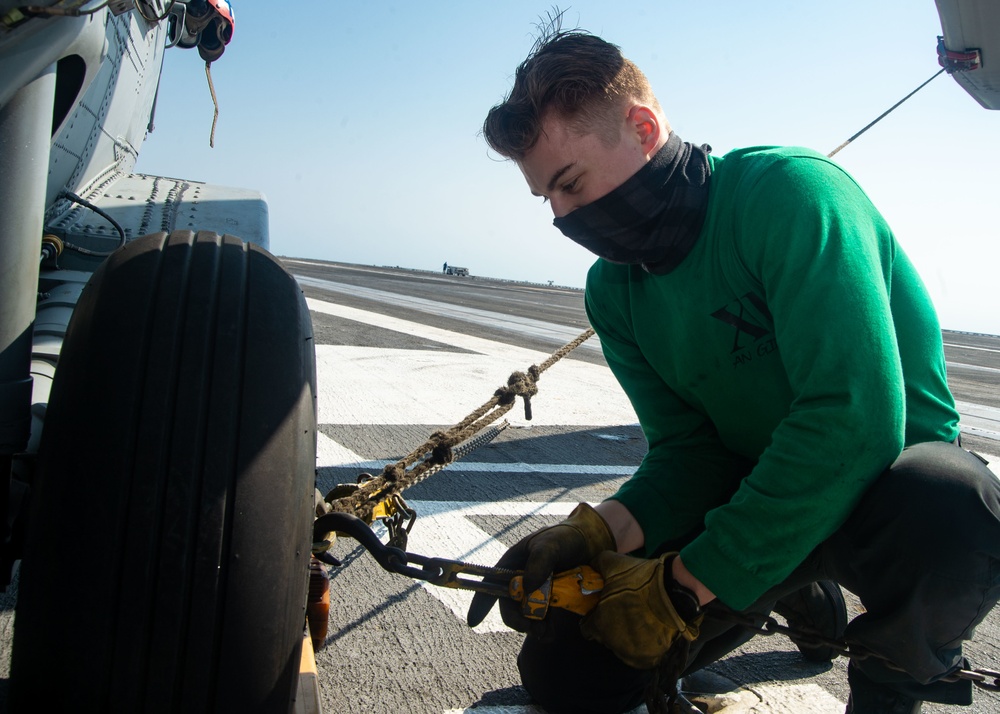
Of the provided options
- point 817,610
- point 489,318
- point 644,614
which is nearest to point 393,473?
point 644,614

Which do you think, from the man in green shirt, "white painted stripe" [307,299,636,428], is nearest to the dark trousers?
the man in green shirt

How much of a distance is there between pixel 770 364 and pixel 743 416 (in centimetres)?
21

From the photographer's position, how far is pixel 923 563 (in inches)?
61.6

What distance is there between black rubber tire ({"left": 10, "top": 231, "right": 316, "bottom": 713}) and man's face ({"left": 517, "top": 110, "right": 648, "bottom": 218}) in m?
0.84

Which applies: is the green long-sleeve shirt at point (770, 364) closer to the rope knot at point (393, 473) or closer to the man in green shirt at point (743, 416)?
the man in green shirt at point (743, 416)

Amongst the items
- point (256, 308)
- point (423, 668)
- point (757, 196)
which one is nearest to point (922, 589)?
point (757, 196)

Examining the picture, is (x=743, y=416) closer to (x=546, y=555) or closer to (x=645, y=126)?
(x=546, y=555)

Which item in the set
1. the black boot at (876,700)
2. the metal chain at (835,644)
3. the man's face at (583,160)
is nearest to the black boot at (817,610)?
the black boot at (876,700)

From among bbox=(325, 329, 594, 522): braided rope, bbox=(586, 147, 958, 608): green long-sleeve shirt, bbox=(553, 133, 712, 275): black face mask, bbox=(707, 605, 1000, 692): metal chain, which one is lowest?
bbox=(707, 605, 1000, 692): metal chain

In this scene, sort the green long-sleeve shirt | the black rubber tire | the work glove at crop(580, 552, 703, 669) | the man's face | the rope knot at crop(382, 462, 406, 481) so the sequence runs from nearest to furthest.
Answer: the black rubber tire, the green long-sleeve shirt, the work glove at crop(580, 552, 703, 669), the man's face, the rope knot at crop(382, 462, 406, 481)

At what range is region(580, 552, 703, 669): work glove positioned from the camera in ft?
5.44

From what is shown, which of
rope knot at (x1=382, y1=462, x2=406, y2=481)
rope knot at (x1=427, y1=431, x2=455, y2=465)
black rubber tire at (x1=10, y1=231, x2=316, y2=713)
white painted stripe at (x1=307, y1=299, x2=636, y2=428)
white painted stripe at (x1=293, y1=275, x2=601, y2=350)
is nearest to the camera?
black rubber tire at (x1=10, y1=231, x2=316, y2=713)

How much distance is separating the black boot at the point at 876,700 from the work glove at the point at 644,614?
0.45m

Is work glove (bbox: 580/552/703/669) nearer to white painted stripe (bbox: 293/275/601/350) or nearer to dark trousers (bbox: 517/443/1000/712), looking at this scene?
dark trousers (bbox: 517/443/1000/712)
